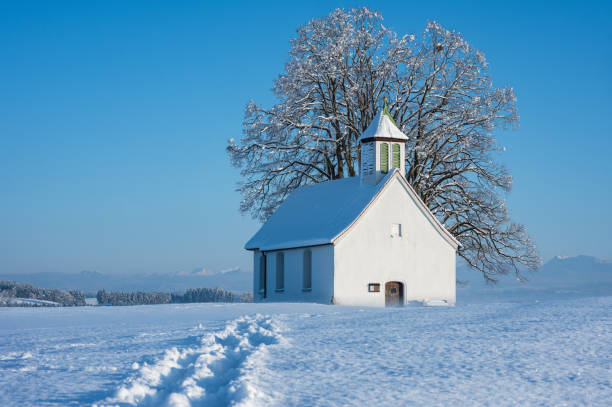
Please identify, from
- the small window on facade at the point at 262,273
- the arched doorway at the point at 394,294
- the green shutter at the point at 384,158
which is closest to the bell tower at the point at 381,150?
the green shutter at the point at 384,158

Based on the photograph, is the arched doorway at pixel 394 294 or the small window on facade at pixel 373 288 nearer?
the small window on facade at pixel 373 288

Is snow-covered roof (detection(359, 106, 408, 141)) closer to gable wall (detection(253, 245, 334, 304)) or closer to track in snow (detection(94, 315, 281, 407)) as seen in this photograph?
gable wall (detection(253, 245, 334, 304))

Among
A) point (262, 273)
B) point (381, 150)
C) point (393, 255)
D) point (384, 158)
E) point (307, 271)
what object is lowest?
point (262, 273)

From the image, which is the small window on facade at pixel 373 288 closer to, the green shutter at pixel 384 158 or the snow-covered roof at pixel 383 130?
the green shutter at pixel 384 158

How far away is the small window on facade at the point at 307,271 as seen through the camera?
32188 millimetres

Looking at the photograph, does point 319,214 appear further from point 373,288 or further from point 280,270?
point 373,288

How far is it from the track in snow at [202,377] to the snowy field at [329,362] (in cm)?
2

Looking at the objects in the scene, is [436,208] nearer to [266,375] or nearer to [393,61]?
[393,61]

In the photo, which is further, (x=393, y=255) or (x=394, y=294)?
(x=394, y=294)

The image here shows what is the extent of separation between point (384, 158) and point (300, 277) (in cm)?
707

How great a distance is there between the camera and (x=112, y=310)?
83.3ft

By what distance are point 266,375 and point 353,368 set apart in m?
1.45

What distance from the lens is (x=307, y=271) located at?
32406mm

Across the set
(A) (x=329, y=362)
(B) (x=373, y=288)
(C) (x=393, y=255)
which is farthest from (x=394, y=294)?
(A) (x=329, y=362)
